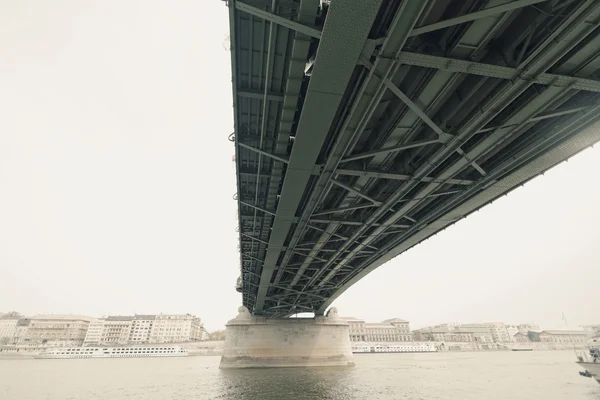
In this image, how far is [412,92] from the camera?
916 centimetres

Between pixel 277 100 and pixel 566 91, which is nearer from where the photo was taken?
pixel 566 91

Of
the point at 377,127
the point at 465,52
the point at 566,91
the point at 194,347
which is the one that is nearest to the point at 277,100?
the point at 377,127

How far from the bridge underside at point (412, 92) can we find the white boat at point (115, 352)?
108 m

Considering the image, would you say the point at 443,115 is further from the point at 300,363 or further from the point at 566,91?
the point at 300,363

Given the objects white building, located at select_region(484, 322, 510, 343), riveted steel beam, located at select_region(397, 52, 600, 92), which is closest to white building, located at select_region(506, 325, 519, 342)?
white building, located at select_region(484, 322, 510, 343)

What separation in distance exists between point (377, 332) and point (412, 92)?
163 m

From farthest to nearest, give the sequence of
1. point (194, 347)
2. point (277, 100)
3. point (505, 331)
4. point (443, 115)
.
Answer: point (505, 331)
point (194, 347)
point (443, 115)
point (277, 100)

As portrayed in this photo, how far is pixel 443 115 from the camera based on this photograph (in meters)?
10.3

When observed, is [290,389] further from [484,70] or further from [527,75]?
[527,75]

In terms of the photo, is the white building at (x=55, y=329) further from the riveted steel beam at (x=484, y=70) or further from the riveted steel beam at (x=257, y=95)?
the riveted steel beam at (x=484, y=70)

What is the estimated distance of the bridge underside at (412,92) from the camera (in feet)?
21.9

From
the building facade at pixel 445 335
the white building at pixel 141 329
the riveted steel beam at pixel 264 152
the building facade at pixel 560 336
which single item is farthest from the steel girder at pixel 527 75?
the building facade at pixel 560 336

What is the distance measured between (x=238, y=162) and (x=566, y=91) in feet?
34.7

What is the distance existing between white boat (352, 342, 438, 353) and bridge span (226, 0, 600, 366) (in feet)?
384
